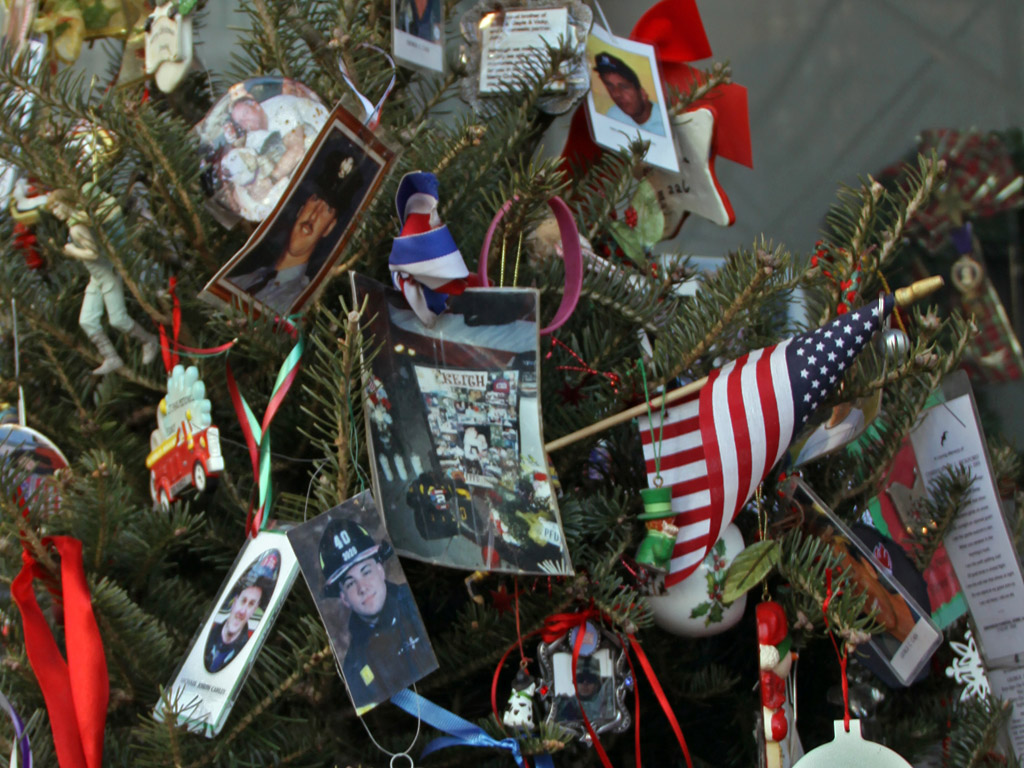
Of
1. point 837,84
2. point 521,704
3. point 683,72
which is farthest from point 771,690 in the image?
point 837,84

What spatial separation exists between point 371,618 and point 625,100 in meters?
0.52

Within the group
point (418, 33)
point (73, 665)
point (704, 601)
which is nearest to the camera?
point (73, 665)

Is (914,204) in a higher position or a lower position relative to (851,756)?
higher

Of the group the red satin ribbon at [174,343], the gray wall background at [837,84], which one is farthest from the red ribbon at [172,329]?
the gray wall background at [837,84]

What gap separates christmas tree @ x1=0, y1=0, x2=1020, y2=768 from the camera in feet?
1.82

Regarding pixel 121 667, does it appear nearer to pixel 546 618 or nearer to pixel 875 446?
pixel 546 618

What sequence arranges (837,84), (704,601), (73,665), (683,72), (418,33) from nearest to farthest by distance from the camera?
(73,665)
(704,601)
(418,33)
(683,72)
(837,84)

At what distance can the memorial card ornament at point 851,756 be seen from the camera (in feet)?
1.80

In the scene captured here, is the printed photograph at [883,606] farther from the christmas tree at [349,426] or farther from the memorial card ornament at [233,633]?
the memorial card ornament at [233,633]

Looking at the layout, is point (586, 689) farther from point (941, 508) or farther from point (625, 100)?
point (625, 100)

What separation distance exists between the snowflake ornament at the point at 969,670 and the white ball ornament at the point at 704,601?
0.66 ft

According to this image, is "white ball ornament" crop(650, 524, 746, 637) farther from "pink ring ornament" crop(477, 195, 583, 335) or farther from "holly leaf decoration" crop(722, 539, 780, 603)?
"pink ring ornament" crop(477, 195, 583, 335)

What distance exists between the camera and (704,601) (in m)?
0.62

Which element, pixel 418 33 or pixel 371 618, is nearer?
pixel 371 618
